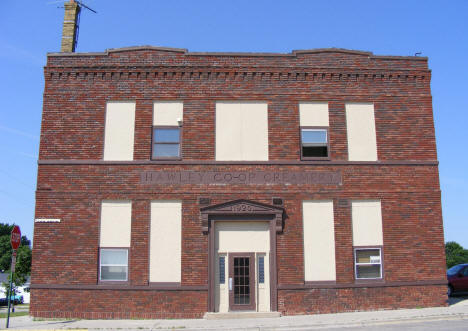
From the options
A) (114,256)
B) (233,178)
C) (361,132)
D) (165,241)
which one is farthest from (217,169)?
(361,132)

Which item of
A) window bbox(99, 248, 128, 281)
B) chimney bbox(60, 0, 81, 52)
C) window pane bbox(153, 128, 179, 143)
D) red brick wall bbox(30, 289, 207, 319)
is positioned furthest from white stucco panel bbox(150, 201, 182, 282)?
chimney bbox(60, 0, 81, 52)

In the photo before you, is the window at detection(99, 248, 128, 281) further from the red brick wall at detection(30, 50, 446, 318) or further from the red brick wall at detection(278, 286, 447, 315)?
the red brick wall at detection(278, 286, 447, 315)

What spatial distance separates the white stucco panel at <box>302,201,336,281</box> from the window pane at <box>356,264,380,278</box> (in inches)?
37.7

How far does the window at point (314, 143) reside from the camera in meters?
17.0

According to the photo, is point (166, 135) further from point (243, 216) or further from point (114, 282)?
point (114, 282)

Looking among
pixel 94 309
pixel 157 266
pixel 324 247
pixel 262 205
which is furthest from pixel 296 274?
pixel 94 309

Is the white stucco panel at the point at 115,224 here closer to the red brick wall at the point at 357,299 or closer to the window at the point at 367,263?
the red brick wall at the point at 357,299

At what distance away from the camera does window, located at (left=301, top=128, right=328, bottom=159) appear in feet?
55.7

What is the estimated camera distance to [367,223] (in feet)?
54.3

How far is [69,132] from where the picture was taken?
16.8 meters

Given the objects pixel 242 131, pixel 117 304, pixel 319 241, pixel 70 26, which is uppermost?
pixel 70 26

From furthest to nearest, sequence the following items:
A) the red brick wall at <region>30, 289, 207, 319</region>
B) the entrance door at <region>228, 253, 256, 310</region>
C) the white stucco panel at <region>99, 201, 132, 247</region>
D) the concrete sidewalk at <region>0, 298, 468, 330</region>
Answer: the white stucco panel at <region>99, 201, 132, 247</region> → the entrance door at <region>228, 253, 256, 310</region> → the red brick wall at <region>30, 289, 207, 319</region> → the concrete sidewalk at <region>0, 298, 468, 330</region>

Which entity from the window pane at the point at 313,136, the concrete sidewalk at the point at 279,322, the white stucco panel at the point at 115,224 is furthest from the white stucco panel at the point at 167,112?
the concrete sidewalk at the point at 279,322

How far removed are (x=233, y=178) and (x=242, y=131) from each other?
1806 millimetres
